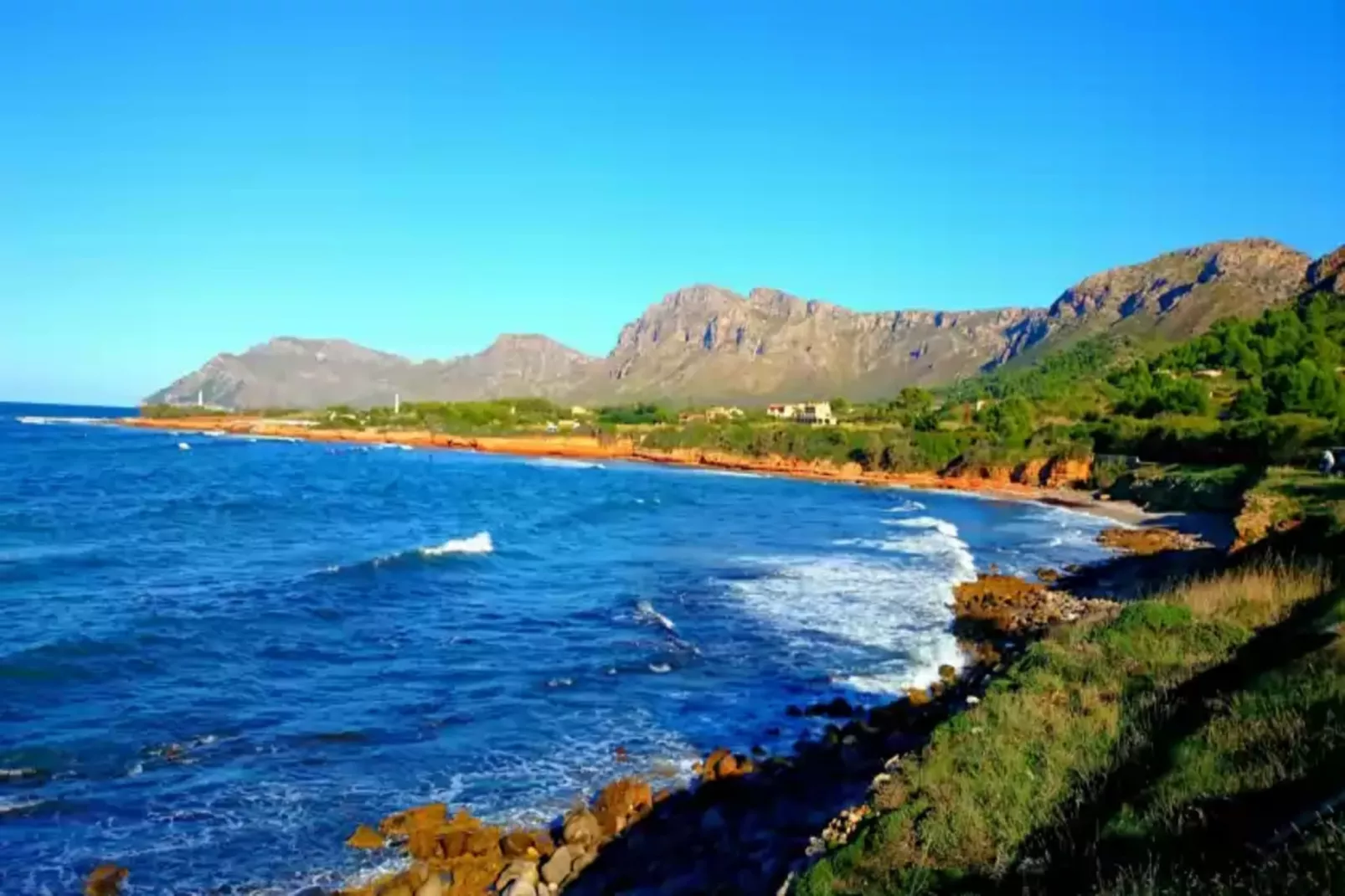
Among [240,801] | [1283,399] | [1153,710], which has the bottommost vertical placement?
[240,801]

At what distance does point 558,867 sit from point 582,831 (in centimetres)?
88

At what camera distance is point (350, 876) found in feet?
38.1

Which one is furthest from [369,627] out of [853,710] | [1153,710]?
[1153,710]

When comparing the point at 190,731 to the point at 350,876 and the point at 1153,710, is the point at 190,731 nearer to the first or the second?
the point at 350,876

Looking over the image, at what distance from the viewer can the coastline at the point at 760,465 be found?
6062 cm

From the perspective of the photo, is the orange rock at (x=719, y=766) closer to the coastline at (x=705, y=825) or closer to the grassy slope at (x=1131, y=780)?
the coastline at (x=705, y=825)

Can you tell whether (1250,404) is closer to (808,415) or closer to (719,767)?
(719,767)

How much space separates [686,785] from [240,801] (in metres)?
6.52

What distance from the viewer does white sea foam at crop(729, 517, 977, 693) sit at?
22.4 meters

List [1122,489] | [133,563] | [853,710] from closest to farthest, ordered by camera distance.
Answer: [853,710], [133,563], [1122,489]

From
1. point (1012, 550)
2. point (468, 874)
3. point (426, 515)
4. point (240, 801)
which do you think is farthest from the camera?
point (426, 515)

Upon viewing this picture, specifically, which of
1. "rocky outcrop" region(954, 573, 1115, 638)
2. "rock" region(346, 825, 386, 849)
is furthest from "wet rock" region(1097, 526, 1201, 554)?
"rock" region(346, 825, 386, 849)

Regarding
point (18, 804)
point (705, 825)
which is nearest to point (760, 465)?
point (705, 825)

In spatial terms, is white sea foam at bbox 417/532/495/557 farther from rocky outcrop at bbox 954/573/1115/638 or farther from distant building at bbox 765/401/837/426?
distant building at bbox 765/401/837/426
